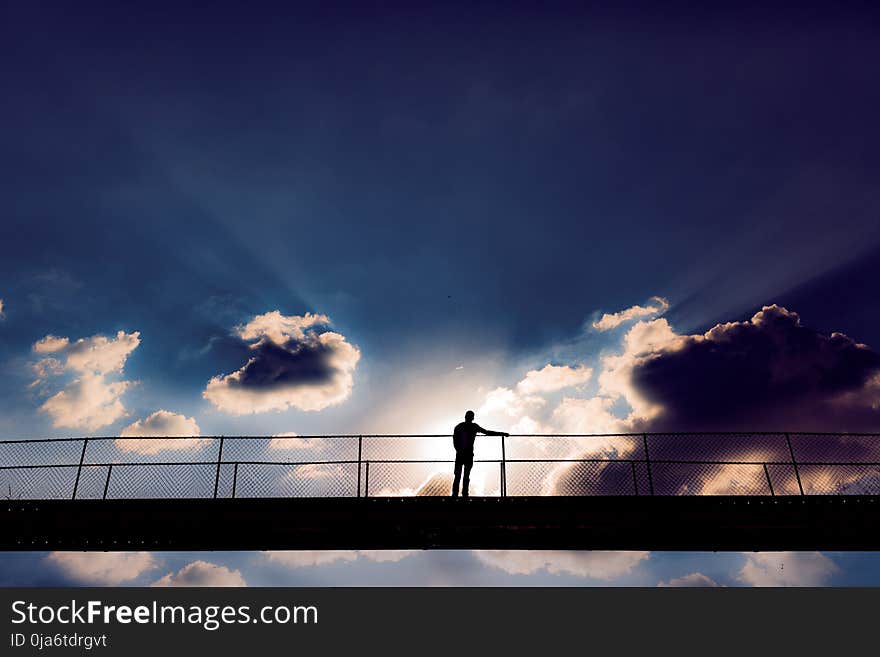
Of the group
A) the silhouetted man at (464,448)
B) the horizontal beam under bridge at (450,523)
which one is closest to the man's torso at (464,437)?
the silhouetted man at (464,448)

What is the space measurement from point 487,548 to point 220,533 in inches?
239

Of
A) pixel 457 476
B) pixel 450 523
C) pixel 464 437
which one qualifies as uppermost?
pixel 464 437

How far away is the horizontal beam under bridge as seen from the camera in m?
12.7

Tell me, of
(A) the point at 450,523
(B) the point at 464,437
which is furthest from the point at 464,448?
(A) the point at 450,523

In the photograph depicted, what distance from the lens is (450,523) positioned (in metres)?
13.0

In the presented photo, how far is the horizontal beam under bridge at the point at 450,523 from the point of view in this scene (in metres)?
12.7

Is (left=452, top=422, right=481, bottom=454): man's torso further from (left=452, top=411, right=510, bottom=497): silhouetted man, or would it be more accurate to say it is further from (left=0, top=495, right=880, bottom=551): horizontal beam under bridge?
(left=0, top=495, right=880, bottom=551): horizontal beam under bridge

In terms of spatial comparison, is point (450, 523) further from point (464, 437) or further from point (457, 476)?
point (464, 437)

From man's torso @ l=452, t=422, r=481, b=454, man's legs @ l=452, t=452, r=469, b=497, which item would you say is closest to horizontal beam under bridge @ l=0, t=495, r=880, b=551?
man's legs @ l=452, t=452, r=469, b=497

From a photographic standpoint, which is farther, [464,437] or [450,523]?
[464,437]

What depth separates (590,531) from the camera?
42.6ft

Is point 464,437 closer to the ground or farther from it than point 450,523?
farther from it
